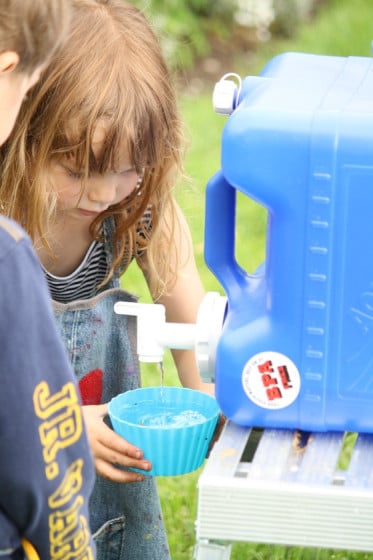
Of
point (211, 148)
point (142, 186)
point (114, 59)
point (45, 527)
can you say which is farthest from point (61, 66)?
point (211, 148)

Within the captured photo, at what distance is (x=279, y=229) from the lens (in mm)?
1276

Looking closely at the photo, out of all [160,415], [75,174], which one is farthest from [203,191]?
[160,415]

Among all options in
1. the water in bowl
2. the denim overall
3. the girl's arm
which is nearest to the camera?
the water in bowl

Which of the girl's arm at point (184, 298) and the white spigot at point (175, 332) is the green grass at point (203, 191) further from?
the white spigot at point (175, 332)

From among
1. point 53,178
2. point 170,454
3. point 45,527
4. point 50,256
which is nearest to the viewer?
point 45,527

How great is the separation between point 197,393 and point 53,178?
1.29ft

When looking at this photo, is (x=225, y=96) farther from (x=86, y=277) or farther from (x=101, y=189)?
(x=86, y=277)

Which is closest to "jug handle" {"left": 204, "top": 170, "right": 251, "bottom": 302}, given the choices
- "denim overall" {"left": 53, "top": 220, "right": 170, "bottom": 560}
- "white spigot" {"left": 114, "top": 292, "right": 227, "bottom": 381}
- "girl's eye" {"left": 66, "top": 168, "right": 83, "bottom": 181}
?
"white spigot" {"left": 114, "top": 292, "right": 227, "bottom": 381}

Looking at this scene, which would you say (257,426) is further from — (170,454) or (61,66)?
(61,66)

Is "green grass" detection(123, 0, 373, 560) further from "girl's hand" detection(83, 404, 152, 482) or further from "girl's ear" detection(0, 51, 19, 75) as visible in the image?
"girl's ear" detection(0, 51, 19, 75)

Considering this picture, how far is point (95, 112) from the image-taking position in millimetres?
1656

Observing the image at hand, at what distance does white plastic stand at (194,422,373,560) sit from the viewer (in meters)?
1.22

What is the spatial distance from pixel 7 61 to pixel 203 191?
2.88 m

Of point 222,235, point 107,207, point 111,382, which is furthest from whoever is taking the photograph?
point 111,382
